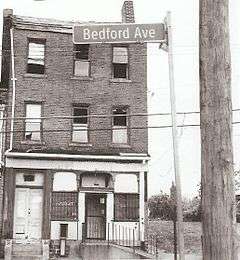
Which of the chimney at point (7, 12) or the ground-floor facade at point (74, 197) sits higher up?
the chimney at point (7, 12)

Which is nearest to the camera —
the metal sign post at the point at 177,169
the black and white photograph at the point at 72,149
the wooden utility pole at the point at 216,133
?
the wooden utility pole at the point at 216,133

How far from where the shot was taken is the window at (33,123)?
24.8m

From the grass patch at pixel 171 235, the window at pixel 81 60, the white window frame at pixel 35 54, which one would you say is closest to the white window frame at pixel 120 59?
the window at pixel 81 60

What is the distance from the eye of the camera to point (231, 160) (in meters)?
4.98

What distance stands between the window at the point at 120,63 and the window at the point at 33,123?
430 centimetres

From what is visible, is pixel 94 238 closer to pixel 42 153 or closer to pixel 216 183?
pixel 42 153

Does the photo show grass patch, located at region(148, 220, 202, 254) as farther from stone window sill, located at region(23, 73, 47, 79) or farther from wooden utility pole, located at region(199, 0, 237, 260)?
wooden utility pole, located at region(199, 0, 237, 260)

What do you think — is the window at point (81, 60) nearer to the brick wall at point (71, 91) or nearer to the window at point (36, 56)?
the brick wall at point (71, 91)

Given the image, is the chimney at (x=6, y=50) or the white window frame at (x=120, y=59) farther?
the white window frame at (x=120, y=59)

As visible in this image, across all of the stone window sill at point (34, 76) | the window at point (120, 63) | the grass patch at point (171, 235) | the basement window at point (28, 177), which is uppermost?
the window at point (120, 63)

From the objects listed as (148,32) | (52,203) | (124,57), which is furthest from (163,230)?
(148,32)

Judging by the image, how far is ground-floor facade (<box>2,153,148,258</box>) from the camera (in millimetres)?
23797

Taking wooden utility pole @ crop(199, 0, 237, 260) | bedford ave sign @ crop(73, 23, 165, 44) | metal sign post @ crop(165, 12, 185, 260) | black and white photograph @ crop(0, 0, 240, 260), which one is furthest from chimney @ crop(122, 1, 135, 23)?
wooden utility pole @ crop(199, 0, 237, 260)

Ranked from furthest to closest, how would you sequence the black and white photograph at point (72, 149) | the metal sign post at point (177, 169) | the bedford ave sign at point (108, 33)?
the black and white photograph at point (72, 149), the bedford ave sign at point (108, 33), the metal sign post at point (177, 169)
